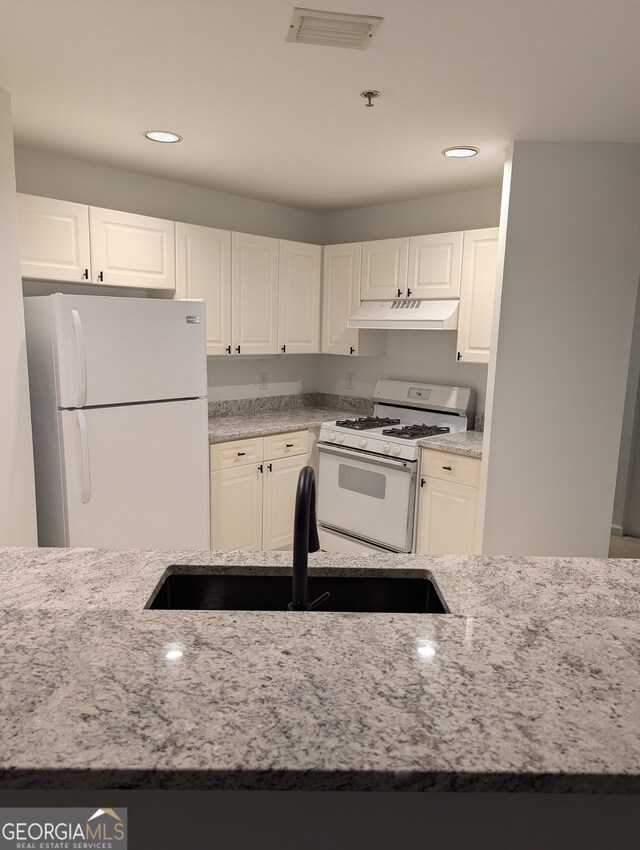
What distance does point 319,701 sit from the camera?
0.77 m

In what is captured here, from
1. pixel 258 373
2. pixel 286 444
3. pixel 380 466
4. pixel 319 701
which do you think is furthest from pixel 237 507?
pixel 319 701

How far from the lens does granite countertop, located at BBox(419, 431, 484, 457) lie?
3184 millimetres

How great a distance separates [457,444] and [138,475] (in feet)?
5.73

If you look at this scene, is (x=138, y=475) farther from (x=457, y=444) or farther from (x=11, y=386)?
(x=457, y=444)

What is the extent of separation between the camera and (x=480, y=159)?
3000 mm

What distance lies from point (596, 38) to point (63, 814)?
7.42ft

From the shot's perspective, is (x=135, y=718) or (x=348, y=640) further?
(x=348, y=640)

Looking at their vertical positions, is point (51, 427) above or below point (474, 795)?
above

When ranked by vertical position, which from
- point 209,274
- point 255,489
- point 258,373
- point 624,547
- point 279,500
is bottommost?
point 624,547

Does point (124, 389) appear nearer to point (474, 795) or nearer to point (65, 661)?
point (65, 661)

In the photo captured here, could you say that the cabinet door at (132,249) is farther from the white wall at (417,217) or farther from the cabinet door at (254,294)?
the white wall at (417,217)

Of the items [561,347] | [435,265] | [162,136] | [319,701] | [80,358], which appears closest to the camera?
[319,701]

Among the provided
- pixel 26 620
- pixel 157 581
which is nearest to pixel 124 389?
pixel 157 581

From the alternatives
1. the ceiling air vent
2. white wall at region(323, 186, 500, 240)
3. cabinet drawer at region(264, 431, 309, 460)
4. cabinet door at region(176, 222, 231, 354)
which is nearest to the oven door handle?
cabinet drawer at region(264, 431, 309, 460)
